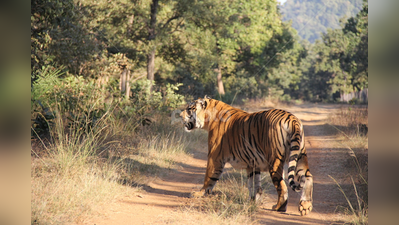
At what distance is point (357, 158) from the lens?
7152mm

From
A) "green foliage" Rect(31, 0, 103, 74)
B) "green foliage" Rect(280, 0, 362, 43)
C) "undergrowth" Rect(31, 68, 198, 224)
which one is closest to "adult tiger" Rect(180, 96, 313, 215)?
"undergrowth" Rect(31, 68, 198, 224)

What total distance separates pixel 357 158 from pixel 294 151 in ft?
11.3

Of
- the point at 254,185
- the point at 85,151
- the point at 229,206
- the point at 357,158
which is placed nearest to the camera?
the point at 229,206

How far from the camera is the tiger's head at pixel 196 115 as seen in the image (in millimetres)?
6094

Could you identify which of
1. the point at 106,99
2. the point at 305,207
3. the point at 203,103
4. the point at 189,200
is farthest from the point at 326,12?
the point at 305,207

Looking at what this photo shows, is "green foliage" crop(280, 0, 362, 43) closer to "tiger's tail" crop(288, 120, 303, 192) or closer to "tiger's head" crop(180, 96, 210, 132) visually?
"tiger's head" crop(180, 96, 210, 132)

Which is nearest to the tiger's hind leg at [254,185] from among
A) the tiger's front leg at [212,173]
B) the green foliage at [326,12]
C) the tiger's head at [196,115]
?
the tiger's front leg at [212,173]

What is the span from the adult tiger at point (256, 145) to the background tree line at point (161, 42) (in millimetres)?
4672

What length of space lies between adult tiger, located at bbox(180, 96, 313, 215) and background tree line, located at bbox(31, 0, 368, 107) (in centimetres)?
467

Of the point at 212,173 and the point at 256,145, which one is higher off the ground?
the point at 256,145

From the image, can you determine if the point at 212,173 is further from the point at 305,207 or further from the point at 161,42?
the point at 161,42

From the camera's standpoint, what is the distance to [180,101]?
13156 mm

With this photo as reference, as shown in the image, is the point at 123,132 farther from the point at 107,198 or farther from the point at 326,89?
the point at 326,89
